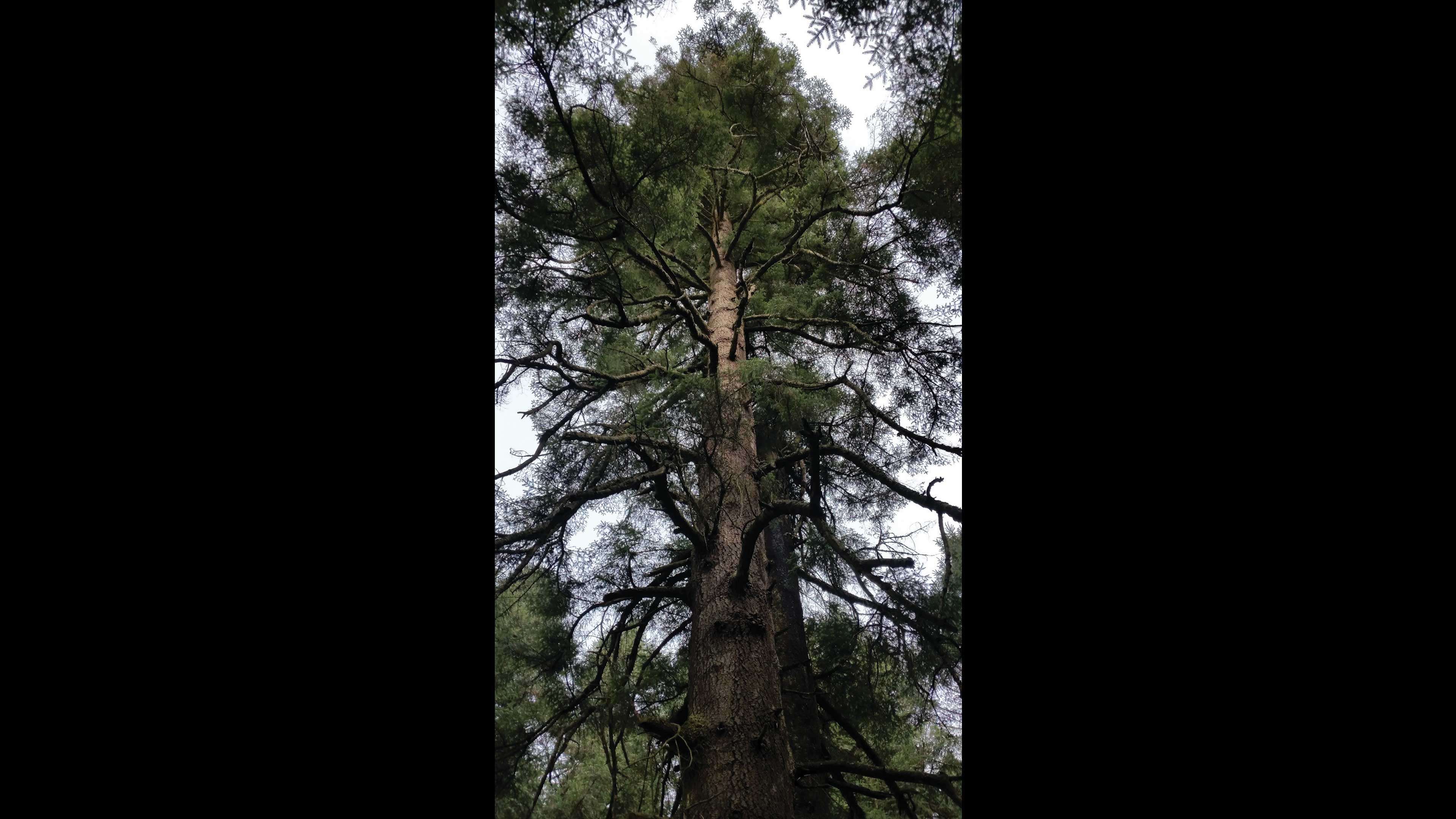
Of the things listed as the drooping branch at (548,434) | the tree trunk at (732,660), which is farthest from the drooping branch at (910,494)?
the drooping branch at (548,434)

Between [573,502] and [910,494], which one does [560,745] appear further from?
[910,494]

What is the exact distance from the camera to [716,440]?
239cm

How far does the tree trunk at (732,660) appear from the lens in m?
2.13

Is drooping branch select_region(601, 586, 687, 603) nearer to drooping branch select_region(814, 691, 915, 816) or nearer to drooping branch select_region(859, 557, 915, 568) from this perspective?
drooping branch select_region(859, 557, 915, 568)

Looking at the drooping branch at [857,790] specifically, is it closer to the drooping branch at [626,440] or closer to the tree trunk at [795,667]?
the tree trunk at [795,667]

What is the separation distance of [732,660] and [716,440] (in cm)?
77

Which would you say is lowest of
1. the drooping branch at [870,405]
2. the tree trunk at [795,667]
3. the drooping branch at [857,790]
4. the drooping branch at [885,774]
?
the drooping branch at [857,790]

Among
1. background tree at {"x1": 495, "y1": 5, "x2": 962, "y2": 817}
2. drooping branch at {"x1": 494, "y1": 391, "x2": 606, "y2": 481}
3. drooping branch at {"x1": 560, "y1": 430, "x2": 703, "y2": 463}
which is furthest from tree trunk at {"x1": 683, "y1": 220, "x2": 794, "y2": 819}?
drooping branch at {"x1": 494, "y1": 391, "x2": 606, "y2": 481}

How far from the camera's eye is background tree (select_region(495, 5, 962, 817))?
192cm
